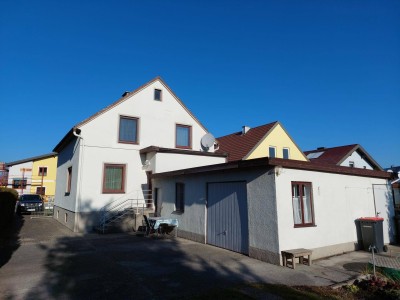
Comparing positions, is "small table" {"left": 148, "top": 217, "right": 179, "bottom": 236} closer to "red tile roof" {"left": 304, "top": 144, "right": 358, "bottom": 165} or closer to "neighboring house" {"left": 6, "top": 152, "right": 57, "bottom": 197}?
"red tile roof" {"left": 304, "top": 144, "right": 358, "bottom": 165}

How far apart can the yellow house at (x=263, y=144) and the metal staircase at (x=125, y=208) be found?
9.47 metres

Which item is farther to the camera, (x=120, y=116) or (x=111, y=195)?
(x=120, y=116)

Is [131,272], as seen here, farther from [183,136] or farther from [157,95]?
[157,95]

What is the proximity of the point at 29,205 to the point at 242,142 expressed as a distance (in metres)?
20.2

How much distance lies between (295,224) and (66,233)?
1192 centimetres

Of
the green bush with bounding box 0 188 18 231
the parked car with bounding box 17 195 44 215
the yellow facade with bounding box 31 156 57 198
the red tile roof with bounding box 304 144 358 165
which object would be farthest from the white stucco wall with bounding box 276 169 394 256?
the yellow facade with bounding box 31 156 57 198

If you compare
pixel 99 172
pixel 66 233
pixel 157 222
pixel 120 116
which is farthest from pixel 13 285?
pixel 120 116

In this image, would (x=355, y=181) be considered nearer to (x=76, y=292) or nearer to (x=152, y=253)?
(x=152, y=253)

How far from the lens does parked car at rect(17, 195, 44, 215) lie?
2464cm

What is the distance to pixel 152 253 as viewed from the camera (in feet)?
32.0

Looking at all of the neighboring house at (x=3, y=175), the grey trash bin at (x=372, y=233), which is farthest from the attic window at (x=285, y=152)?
the neighboring house at (x=3, y=175)

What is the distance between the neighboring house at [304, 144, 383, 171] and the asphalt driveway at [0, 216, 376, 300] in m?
19.8

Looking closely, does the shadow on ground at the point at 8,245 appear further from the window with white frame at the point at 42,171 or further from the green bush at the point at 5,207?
the window with white frame at the point at 42,171

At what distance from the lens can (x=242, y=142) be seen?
25578 millimetres
